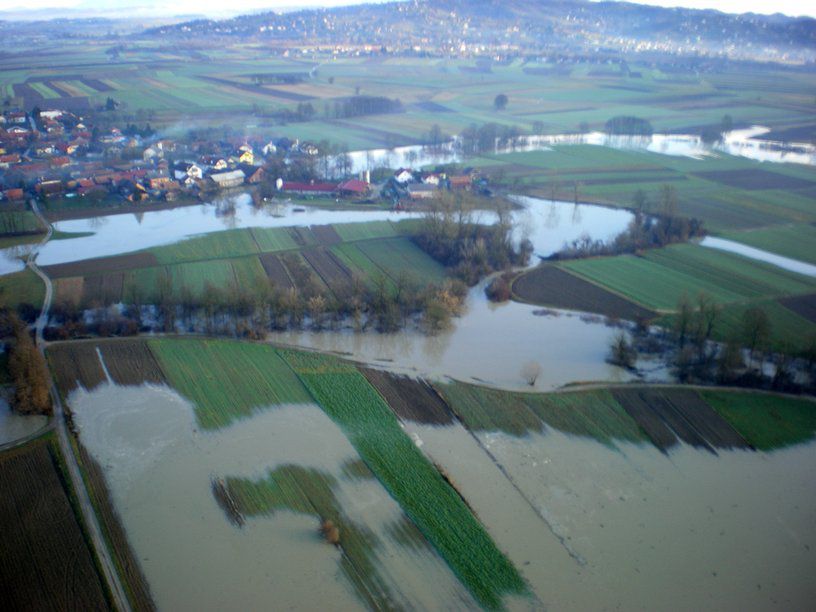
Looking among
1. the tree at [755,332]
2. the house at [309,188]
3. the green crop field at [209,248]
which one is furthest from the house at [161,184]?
the tree at [755,332]

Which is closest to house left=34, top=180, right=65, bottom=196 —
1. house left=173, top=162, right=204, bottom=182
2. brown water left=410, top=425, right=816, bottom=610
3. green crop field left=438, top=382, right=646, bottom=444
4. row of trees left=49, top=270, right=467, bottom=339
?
house left=173, top=162, right=204, bottom=182

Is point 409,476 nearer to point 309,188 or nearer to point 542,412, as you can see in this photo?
point 542,412

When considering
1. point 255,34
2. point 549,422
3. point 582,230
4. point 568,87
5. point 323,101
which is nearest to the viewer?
point 549,422

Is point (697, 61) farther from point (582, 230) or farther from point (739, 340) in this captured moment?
point (739, 340)

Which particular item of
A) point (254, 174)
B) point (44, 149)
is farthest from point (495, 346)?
point (44, 149)

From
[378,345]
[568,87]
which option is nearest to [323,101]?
[568,87]

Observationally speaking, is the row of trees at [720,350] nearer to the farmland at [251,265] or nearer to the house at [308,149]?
the farmland at [251,265]

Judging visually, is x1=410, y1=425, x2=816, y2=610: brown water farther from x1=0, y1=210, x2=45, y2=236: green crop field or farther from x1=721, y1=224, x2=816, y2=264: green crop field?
x1=0, y1=210, x2=45, y2=236: green crop field
